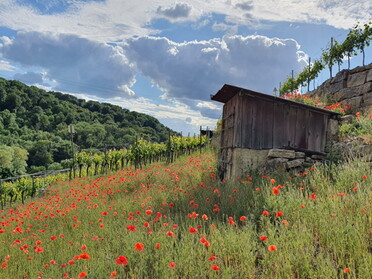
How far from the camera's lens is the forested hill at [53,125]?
211 ft

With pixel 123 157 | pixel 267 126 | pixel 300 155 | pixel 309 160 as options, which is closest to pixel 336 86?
pixel 309 160

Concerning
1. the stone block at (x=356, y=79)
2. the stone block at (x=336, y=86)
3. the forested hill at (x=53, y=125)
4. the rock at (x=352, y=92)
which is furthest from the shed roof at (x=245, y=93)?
the forested hill at (x=53, y=125)

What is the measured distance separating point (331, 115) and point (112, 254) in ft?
33.1

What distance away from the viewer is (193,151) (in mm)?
27078

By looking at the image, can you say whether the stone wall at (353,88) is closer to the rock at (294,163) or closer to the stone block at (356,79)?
the stone block at (356,79)

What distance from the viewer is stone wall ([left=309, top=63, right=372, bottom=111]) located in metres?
16.6

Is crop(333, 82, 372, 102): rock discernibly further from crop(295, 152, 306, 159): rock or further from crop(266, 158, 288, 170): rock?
crop(266, 158, 288, 170): rock

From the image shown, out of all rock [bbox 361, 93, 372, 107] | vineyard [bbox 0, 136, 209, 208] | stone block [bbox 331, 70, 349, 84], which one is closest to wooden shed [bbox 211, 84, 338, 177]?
rock [bbox 361, 93, 372, 107]

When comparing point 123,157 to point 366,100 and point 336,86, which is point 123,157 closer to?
point 336,86

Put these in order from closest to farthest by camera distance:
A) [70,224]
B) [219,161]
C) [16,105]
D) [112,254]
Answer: [112,254] → [70,224] → [219,161] → [16,105]

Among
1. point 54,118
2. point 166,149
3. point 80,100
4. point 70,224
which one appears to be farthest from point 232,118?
point 80,100

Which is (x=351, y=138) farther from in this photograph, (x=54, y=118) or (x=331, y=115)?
(x=54, y=118)

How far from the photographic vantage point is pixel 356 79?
17.8 metres

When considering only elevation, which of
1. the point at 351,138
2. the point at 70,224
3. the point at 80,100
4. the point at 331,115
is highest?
the point at 80,100
